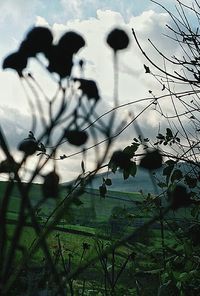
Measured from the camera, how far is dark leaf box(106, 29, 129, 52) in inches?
37.6

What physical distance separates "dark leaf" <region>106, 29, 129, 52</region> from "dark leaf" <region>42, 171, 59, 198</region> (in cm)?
28

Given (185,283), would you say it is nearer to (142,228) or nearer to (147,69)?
(147,69)

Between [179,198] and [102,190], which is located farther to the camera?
[102,190]

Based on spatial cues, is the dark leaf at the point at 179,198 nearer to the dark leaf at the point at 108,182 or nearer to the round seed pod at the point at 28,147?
the round seed pod at the point at 28,147

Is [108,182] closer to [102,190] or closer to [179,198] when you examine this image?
[102,190]

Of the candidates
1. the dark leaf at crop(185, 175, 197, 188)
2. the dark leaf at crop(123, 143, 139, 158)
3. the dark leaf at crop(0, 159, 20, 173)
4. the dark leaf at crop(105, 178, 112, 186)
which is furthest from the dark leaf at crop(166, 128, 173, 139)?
the dark leaf at crop(0, 159, 20, 173)

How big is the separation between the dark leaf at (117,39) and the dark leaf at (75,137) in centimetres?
17

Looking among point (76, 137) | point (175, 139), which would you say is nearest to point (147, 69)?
point (175, 139)

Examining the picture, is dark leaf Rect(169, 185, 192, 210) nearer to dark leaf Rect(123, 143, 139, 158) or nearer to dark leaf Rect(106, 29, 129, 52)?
dark leaf Rect(106, 29, 129, 52)

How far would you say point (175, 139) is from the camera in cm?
448

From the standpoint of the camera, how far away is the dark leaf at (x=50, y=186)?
0.81 metres

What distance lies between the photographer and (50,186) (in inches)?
32.4

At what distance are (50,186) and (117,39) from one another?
0.33m

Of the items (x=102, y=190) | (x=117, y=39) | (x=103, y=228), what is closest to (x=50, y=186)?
(x=117, y=39)
